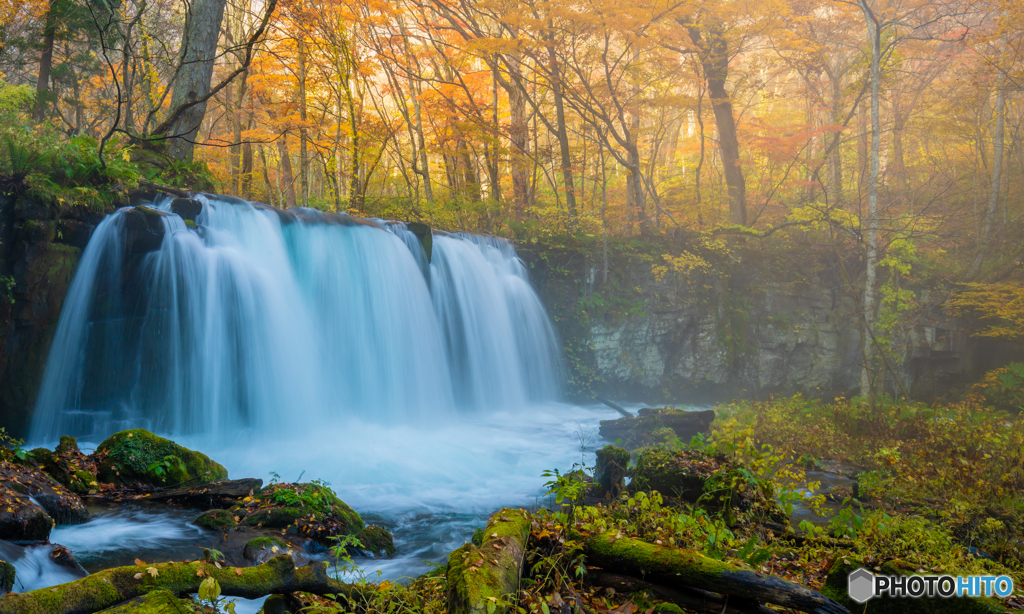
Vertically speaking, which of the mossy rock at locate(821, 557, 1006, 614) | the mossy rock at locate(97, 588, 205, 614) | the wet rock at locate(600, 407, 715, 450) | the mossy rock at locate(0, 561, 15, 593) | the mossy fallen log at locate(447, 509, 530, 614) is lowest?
the wet rock at locate(600, 407, 715, 450)

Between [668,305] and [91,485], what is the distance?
12478 millimetres

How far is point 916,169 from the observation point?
57.3 ft

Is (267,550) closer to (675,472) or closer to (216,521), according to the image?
(216,521)

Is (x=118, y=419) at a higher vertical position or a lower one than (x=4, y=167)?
lower

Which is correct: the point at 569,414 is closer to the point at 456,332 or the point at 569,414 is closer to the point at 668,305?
the point at 456,332

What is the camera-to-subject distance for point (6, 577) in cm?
268

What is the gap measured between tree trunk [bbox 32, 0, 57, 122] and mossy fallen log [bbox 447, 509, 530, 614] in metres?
15.5

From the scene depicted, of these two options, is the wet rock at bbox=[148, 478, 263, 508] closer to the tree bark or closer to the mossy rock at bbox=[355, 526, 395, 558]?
the mossy rock at bbox=[355, 526, 395, 558]

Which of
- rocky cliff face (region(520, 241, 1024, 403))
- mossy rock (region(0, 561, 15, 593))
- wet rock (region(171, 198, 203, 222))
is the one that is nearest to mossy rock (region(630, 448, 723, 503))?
mossy rock (region(0, 561, 15, 593))

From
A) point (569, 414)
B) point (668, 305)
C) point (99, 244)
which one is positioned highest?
point (99, 244)

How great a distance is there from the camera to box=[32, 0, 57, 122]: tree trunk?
1220 cm

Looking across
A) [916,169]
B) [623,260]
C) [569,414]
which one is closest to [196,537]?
[569,414]

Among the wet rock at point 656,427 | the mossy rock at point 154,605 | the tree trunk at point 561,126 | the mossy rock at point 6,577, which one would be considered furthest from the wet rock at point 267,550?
the tree trunk at point 561,126

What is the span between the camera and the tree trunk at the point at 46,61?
12.2m
